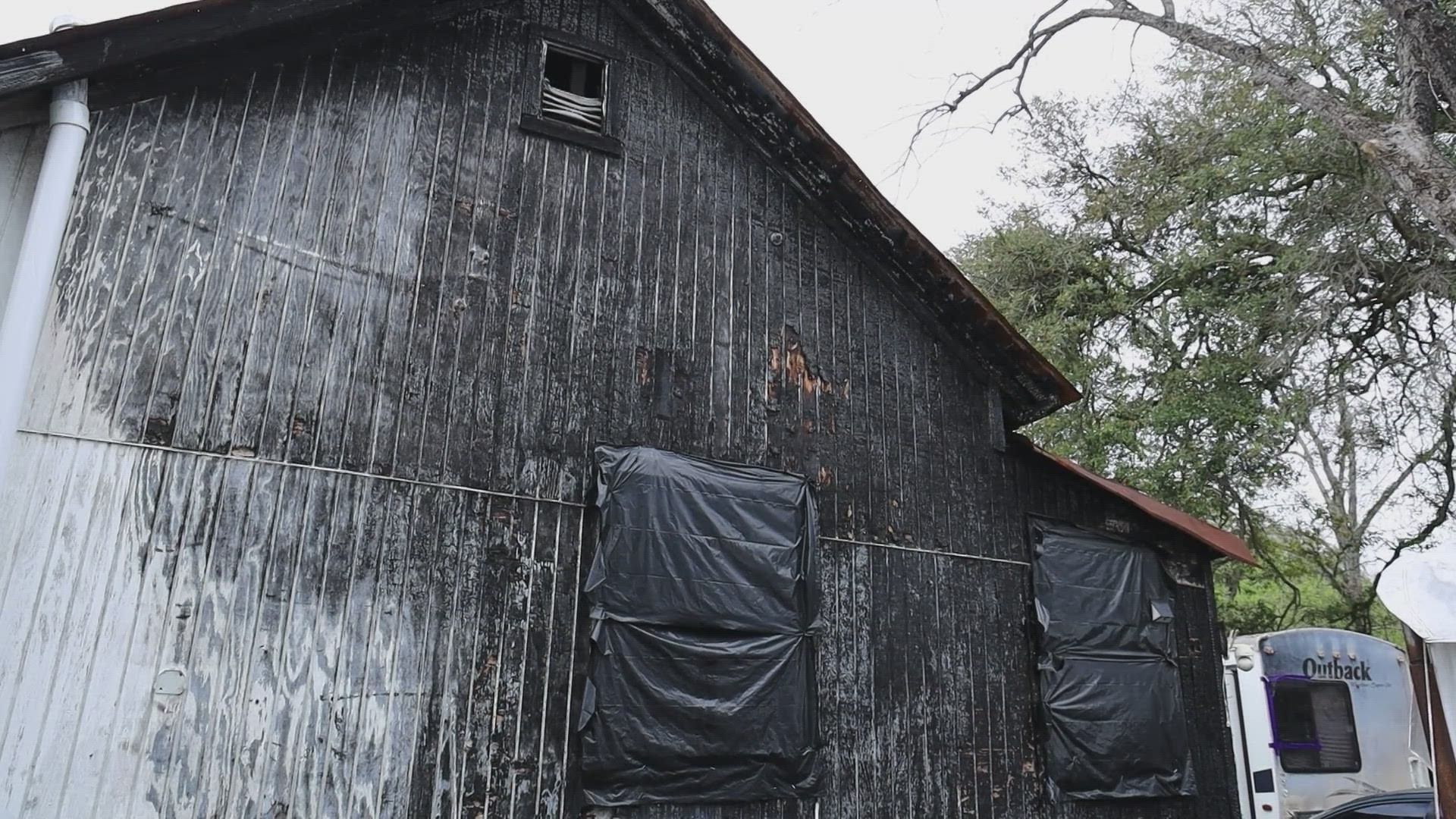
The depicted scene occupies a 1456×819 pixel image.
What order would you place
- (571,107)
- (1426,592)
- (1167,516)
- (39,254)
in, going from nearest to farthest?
(39,254)
(1426,592)
(571,107)
(1167,516)

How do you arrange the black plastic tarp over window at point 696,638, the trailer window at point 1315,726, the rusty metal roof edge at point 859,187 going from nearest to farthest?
1. the black plastic tarp over window at point 696,638
2. the rusty metal roof edge at point 859,187
3. the trailer window at point 1315,726

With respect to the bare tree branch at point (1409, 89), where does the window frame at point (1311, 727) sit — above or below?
below

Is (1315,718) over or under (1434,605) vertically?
under

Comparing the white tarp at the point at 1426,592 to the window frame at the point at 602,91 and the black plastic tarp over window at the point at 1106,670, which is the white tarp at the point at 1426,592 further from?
the window frame at the point at 602,91

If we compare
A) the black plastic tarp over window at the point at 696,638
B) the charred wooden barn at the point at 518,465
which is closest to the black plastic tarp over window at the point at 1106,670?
the charred wooden barn at the point at 518,465

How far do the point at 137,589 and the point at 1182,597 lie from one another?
7.82 meters

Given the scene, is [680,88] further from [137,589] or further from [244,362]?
[137,589]

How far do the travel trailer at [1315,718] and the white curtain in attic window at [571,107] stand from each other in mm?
9678

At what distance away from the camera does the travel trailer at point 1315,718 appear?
1100 centimetres

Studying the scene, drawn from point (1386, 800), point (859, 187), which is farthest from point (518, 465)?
point (1386, 800)

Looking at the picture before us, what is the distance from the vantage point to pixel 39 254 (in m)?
4.15

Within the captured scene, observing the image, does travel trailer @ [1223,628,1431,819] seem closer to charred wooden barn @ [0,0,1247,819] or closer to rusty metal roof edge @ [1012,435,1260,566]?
rusty metal roof edge @ [1012,435,1260,566]

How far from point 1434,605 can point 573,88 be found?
6.46m

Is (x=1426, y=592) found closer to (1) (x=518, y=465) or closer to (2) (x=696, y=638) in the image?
(2) (x=696, y=638)
